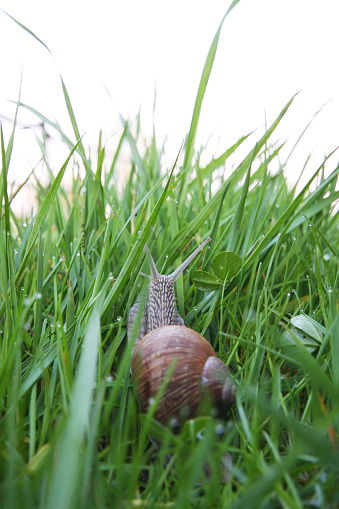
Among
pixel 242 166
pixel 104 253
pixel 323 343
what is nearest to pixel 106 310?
pixel 104 253

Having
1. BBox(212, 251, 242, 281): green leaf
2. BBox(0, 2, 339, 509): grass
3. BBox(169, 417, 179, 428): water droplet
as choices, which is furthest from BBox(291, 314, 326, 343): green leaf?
BBox(169, 417, 179, 428): water droplet

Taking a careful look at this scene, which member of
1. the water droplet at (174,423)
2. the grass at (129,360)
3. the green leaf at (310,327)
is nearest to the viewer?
the grass at (129,360)

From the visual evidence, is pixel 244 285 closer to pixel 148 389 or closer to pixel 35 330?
pixel 148 389

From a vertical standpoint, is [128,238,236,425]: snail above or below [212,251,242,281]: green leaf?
below

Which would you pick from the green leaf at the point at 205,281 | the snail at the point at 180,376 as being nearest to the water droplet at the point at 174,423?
the snail at the point at 180,376

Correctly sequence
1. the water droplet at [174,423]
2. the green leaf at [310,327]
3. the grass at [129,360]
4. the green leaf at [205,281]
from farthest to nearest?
the green leaf at [205,281], the green leaf at [310,327], the water droplet at [174,423], the grass at [129,360]

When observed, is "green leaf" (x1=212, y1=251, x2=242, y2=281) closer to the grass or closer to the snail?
the grass

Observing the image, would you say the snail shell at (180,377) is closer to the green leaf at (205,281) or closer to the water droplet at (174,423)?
the water droplet at (174,423)
